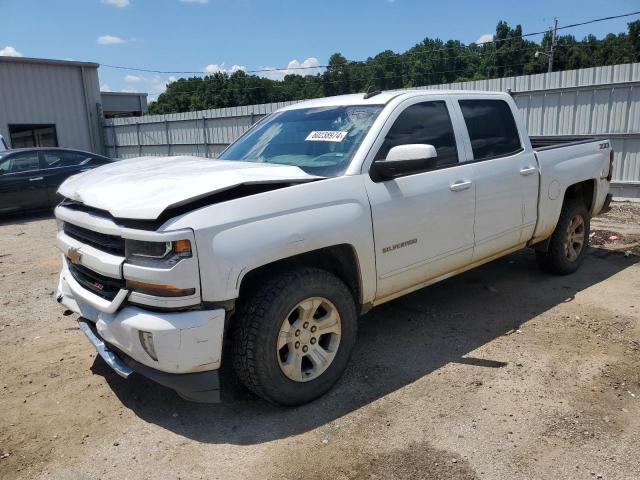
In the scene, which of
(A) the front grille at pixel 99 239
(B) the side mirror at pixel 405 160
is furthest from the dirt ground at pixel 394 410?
(B) the side mirror at pixel 405 160

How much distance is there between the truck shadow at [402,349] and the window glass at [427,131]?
1445 millimetres

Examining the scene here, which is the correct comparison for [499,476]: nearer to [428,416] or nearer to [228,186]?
[428,416]

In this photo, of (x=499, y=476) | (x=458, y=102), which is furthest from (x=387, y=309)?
(x=499, y=476)

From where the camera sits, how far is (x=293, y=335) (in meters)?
3.23

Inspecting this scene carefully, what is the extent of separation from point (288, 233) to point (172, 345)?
34.7 inches

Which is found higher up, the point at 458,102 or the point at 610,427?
the point at 458,102

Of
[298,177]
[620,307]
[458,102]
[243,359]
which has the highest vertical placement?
[458,102]

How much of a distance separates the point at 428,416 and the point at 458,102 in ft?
8.44

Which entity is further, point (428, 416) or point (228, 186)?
point (428, 416)

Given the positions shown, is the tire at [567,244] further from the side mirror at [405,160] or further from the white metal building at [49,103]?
the white metal building at [49,103]

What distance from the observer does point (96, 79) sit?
22.4 m

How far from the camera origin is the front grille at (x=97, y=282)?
3.08 metres

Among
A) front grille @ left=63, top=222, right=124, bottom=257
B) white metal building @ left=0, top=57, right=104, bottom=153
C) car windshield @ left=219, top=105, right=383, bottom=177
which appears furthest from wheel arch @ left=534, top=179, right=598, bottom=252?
white metal building @ left=0, top=57, right=104, bottom=153

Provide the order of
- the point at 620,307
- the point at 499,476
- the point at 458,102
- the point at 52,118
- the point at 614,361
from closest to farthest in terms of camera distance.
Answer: the point at 499,476, the point at 614,361, the point at 458,102, the point at 620,307, the point at 52,118
